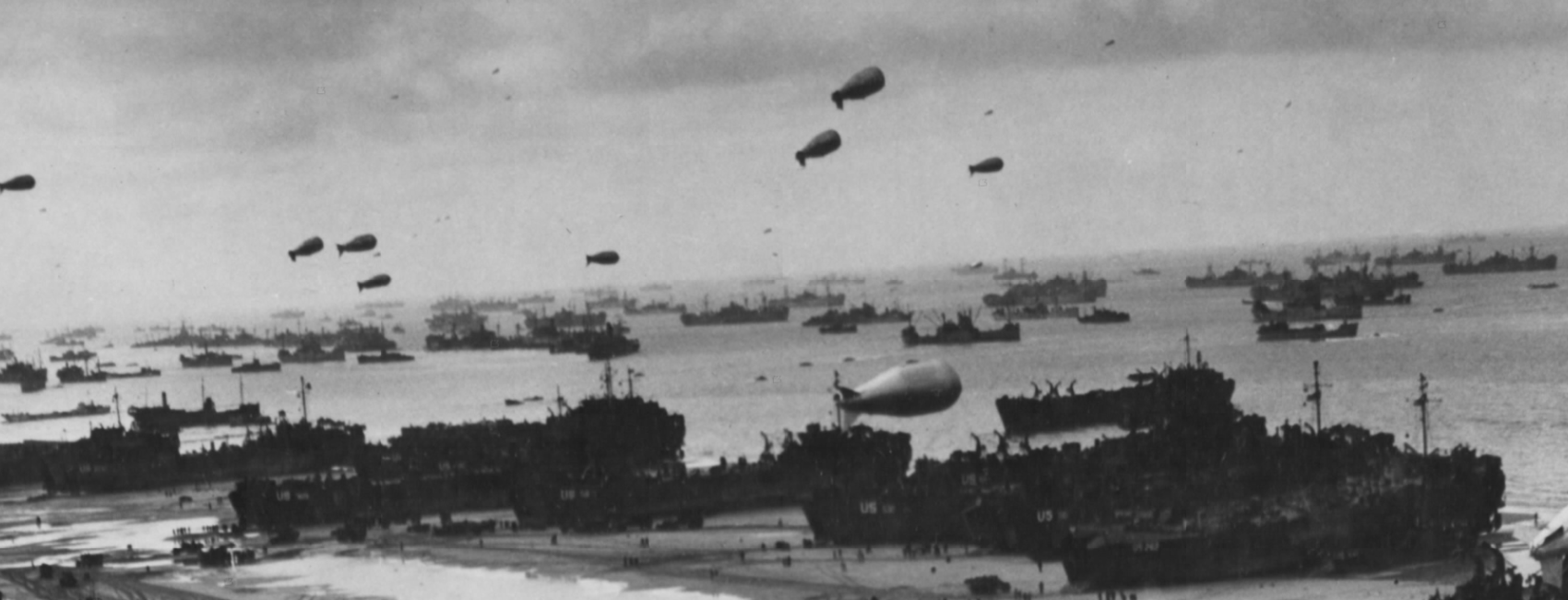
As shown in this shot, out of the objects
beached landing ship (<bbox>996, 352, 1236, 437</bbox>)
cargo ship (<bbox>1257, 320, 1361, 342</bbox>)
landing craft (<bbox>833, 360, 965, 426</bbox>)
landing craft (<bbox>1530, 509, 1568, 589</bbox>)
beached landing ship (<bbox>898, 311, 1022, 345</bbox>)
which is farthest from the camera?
beached landing ship (<bbox>898, 311, 1022, 345</bbox>)

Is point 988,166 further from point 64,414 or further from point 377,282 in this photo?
point 64,414

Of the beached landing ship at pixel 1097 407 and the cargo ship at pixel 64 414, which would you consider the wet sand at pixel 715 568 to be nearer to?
the beached landing ship at pixel 1097 407

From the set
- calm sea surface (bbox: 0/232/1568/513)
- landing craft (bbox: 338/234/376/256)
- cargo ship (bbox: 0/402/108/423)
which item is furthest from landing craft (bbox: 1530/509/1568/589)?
cargo ship (bbox: 0/402/108/423)

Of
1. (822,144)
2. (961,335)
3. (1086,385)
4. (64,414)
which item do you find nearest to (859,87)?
(822,144)

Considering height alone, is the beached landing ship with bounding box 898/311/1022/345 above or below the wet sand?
above

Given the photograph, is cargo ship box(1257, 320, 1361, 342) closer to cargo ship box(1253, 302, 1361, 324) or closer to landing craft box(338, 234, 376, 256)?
cargo ship box(1253, 302, 1361, 324)

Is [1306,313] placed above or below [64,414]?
→ above
